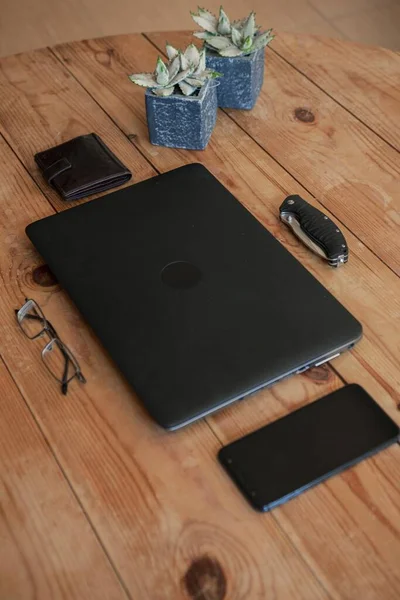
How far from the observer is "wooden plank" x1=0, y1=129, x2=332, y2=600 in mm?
816

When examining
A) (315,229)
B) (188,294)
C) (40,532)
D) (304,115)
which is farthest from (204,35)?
(40,532)

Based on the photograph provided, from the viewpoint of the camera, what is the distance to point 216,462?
0.91m

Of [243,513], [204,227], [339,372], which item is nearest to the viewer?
[243,513]

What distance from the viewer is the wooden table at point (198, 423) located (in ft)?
2.69

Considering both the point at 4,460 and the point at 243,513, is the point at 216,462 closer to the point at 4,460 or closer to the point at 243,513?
the point at 243,513

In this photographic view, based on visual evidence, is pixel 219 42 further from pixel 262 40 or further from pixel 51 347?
pixel 51 347

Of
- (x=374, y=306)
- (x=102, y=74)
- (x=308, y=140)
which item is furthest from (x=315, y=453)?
(x=102, y=74)

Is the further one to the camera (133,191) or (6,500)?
(133,191)

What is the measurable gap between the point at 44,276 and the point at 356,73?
0.77m

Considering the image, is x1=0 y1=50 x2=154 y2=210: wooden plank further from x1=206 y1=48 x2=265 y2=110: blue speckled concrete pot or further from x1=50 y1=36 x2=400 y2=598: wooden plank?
x1=206 y1=48 x2=265 y2=110: blue speckled concrete pot

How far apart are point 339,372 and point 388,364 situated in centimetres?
7

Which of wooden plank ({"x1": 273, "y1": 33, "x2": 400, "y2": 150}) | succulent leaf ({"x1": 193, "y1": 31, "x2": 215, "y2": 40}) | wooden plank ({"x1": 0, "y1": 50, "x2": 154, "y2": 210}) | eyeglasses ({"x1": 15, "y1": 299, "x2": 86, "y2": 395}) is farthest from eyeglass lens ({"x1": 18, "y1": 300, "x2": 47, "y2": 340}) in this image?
wooden plank ({"x1": 273, "y1": 33, "x2": 400, "y2": 150})

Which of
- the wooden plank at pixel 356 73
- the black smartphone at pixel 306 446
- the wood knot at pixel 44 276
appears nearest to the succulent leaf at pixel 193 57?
the wooden plank at pixel 356 73

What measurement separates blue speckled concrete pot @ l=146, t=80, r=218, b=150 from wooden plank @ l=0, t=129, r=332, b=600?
405mm
